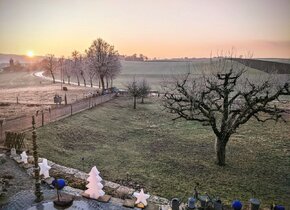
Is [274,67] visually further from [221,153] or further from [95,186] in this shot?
[95,186]

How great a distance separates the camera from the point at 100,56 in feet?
169

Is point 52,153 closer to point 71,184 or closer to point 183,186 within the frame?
point 71,184

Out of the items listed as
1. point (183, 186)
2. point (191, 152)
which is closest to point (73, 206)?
point (183, 186)

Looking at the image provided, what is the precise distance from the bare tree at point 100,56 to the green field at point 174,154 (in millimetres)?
23422

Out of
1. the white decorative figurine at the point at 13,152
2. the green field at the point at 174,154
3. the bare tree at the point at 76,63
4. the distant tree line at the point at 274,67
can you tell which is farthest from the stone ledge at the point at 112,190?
the bare tree at the point at 76,63

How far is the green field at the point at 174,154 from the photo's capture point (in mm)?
13148

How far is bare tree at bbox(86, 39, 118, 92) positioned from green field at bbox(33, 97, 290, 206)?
23.4 metres

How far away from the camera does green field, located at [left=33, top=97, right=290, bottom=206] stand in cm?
1315

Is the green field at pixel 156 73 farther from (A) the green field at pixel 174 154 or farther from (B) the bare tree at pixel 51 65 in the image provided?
(A) the green field at pixel 174 154

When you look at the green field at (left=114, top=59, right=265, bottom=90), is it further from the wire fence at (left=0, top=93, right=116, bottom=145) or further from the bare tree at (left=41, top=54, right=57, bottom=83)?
the wire fence at (left=0, top=93, right=116, bottom=145)

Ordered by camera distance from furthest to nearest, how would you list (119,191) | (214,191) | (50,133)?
(50,133)
(214,191)
(119,191)

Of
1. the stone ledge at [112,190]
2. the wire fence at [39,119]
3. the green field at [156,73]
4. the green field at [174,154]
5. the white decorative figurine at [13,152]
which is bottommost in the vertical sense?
the green field at [174,154]

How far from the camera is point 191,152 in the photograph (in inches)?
738

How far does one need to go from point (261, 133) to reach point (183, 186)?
1452cm
